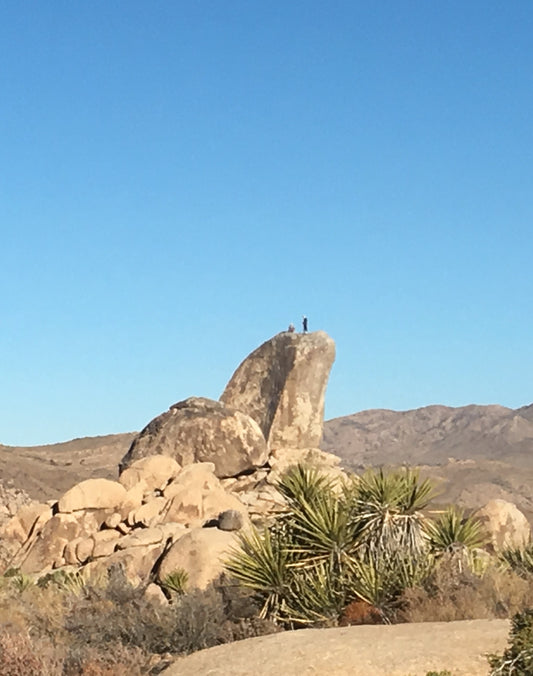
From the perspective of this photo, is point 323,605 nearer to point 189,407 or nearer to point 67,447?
point 189,407

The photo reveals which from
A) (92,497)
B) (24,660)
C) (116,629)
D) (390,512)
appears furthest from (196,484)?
(24,660)

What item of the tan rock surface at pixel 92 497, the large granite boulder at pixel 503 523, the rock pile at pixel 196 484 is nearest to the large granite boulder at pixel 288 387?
the rock pile at pixel 196 484

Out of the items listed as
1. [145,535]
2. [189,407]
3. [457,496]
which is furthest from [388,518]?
[457,496]

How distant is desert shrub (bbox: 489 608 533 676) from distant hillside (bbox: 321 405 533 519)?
Answer: 9285 cm

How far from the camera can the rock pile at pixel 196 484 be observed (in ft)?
74.2

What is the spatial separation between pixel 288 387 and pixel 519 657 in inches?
955

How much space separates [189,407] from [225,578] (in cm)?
1370

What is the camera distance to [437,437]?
162625 millimetres

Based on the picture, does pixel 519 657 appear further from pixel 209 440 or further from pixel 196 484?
pixel 209 440

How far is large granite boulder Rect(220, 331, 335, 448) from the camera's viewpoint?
105ft

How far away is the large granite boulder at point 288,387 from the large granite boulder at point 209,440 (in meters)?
2.09

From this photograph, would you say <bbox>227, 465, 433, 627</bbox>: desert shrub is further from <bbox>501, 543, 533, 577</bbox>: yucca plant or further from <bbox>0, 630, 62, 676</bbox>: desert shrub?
<bbox>0, 630, 62, 676</bbox>: desert shrub

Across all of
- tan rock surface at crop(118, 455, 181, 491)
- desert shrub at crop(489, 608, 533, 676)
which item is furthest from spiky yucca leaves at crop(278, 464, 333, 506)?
tan rock surface at crop(118, 455, 181, 491)

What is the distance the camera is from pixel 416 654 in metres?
9.26
